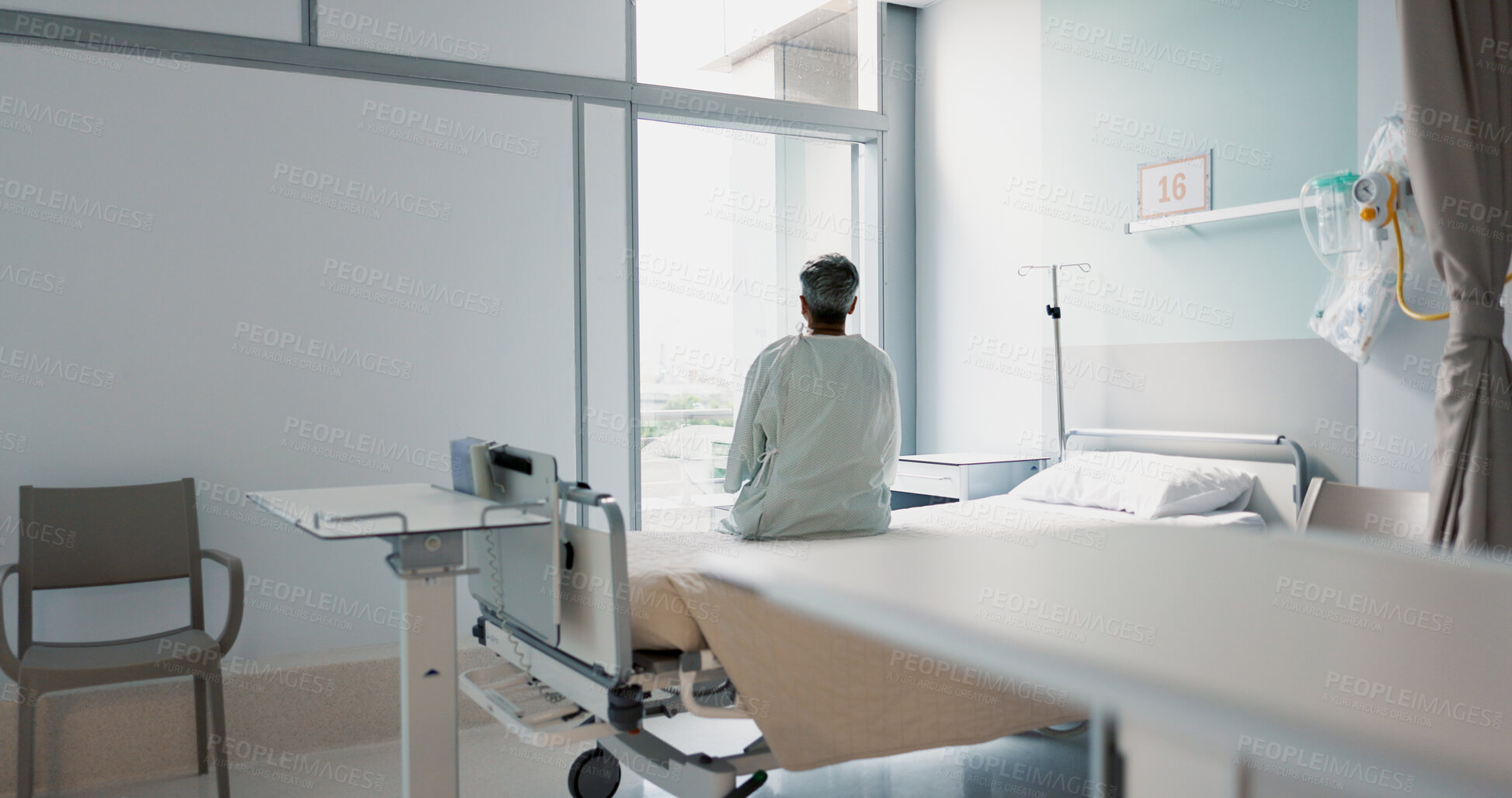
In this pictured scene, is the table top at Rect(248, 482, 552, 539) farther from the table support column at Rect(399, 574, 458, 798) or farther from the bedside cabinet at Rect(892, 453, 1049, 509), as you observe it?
the bedside cabinet at Rect(892, 453, 1049, 509)

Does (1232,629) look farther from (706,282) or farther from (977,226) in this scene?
(977,226)

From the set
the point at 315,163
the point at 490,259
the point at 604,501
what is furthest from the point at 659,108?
the point at 604,501

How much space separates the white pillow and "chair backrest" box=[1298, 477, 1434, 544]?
271mm

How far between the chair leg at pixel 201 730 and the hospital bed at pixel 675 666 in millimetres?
1355

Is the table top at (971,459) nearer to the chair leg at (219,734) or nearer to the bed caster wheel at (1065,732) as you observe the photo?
the bed caster wheel at (1065,732)

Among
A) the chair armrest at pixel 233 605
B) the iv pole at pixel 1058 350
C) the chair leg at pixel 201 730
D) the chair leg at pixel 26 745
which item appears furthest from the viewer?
the iv pole at pixel 1058 350

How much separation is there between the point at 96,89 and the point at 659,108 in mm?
2130

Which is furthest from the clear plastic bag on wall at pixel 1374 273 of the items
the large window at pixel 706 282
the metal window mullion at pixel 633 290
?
the metal window mullion at pixel 633 290

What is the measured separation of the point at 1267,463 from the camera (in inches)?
143

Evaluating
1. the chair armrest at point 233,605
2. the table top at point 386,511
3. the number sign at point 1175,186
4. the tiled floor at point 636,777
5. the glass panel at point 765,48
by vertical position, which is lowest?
the tiled floor at point 636,777

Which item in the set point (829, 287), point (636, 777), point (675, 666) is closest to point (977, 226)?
point (829, 287)

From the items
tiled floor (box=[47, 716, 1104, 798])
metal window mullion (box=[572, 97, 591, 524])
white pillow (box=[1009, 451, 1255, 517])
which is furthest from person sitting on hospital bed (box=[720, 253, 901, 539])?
A: metal window mullion (box=[572, 97, 591, 524])

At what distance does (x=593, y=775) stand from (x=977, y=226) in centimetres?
316

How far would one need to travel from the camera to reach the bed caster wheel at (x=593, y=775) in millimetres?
3057
